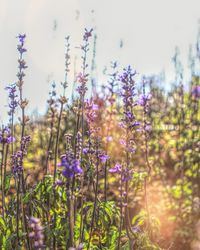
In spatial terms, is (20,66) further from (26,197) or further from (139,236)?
(139,236)

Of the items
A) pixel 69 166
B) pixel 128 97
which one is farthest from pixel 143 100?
pixel 69 166

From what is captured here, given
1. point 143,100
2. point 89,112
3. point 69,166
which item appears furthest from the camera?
point 143,100

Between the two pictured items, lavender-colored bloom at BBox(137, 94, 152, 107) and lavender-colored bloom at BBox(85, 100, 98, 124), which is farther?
lavender-colored bloom at BBox(137, 94, 152, 107)

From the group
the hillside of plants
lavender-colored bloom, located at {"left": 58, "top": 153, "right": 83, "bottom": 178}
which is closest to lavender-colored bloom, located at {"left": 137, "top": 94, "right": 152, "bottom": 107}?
the hillside of plants

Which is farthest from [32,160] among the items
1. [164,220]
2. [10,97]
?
[10,97]

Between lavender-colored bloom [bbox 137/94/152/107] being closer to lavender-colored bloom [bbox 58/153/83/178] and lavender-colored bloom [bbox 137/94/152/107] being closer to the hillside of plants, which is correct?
the hillside of plants

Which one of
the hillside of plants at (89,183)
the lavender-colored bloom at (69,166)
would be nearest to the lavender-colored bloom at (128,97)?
the hillside of plants at (89,183)

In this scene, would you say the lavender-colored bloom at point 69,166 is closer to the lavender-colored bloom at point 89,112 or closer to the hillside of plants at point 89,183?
the hillside of plants at point 89,183

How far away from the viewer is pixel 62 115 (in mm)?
4168

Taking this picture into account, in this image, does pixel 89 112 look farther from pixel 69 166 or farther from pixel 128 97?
pixel 69 166

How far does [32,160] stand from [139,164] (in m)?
2.53

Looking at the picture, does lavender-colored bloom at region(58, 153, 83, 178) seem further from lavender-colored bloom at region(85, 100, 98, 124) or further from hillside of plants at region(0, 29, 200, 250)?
lavender-colored bloom at region(85, 100, 98, 124)

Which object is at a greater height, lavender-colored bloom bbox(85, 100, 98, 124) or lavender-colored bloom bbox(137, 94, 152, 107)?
lavender-colored bloom bbox(137, 94, 152, 107)

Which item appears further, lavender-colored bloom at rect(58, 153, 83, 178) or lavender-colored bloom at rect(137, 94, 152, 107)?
lavender-colored bloom at rect(137, 94, 152, 107)
